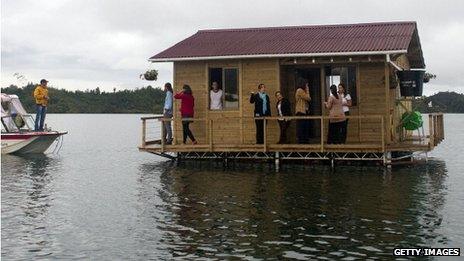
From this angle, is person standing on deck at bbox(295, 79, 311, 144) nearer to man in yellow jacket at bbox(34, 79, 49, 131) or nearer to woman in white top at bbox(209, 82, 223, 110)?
woman in white top at bbox(209, 82, 223, 110)

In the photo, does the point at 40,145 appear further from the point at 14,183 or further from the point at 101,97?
the point at 101,97

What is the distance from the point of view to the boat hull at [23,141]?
96.7 ft

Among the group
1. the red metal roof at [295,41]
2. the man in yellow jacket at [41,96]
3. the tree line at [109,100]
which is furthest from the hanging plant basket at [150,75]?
the tree line at [109,100]

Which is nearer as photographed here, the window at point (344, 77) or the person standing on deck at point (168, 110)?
the window at point (344, 77)

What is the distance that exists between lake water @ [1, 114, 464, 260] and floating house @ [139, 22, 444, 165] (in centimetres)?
81

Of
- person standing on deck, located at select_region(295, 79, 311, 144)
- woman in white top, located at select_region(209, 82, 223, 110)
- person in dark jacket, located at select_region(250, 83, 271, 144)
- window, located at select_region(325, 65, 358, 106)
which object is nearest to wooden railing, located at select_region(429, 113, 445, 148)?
window, located at select_region(325, 65, 358, 106)

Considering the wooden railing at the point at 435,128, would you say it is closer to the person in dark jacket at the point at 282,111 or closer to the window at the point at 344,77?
the window at the point at 344,77

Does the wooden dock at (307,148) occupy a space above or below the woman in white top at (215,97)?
below

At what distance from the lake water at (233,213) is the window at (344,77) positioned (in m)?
2.62

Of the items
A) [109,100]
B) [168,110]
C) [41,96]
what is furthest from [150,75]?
[109,100]

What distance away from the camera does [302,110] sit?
20.7 meters

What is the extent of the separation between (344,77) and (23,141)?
15750 mm

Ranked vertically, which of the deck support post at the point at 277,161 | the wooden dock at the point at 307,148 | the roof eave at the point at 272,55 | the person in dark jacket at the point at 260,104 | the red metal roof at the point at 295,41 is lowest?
the deck support post at the point at 277,161

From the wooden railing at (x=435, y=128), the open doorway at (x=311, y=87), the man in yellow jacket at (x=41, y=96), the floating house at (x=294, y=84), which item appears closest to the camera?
the wooden railing at (x=435, y=128)
